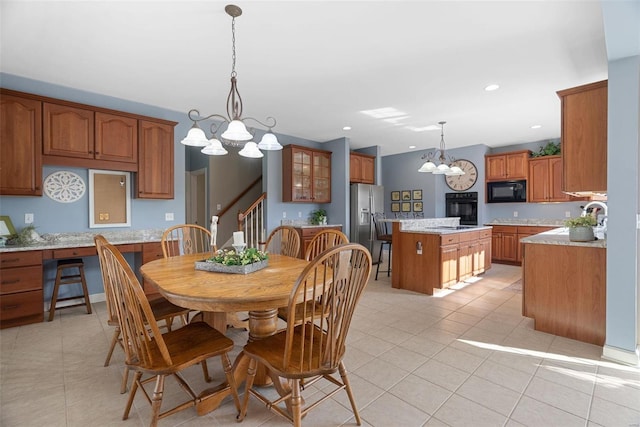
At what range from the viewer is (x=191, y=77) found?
322 cm

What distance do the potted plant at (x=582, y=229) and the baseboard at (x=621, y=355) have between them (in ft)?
2.90

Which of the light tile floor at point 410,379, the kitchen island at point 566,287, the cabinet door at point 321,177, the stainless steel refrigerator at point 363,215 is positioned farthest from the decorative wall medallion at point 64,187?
the kitchen island at point 566,287

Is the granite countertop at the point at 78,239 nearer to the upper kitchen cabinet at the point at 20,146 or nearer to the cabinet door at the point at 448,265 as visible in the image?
the upper kitchen cabinet at the point at 20,146

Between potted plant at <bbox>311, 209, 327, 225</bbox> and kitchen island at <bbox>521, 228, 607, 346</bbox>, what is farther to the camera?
potted plant at <bbox>311, 209, 327, 225</bbox>

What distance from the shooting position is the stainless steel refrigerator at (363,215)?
5.98 m

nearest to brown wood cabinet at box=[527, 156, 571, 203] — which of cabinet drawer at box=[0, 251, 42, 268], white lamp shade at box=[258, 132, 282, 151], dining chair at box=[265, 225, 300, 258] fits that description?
dining chair at box=[265, 225, 300, 258]

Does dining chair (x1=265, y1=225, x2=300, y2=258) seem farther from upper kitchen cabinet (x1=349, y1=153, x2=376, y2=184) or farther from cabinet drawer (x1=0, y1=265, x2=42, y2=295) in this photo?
upper kitchen cabinet (x1=349, y1=153, x2=376, y2=184)

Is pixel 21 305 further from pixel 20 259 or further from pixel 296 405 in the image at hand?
pixel 296 405

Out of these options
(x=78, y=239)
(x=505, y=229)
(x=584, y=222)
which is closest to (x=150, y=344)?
(x=78, y=239)

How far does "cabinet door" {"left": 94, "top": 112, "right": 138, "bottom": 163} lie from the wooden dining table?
2.12m

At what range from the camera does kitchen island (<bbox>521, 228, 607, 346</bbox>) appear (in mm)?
2502

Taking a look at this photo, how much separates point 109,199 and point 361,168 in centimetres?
445

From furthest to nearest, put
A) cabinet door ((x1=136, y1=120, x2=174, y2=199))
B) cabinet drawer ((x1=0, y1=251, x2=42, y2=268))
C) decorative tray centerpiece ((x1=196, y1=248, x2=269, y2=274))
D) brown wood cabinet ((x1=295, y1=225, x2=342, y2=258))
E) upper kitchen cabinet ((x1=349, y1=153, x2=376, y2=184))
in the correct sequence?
upper kitchen cabinet ((x1=349, y1=153, x2=376, y2=184)), brown wood cabinet ((x1=295, y1=225, x2=342, y2=258)), cabinet door ((x1=136, y1=120, x2=174, y2=199)), cabinet drawer ((x1=0, y1=251, x2=42, y2=268)), decorative tray centerpiece ((x1=196, y1=248, x2=269, y2=274))

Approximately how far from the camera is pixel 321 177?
5848 millimetres
